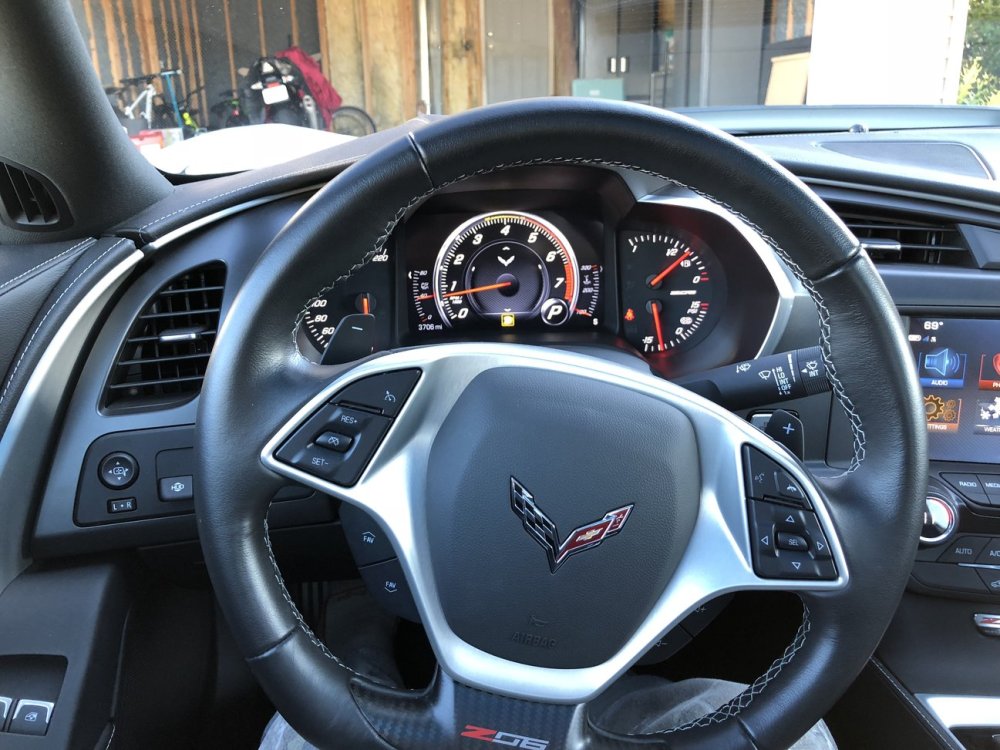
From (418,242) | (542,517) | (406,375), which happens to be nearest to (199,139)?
(418,242)

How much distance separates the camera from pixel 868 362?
2.94ft

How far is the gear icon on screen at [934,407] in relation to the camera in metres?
1.56

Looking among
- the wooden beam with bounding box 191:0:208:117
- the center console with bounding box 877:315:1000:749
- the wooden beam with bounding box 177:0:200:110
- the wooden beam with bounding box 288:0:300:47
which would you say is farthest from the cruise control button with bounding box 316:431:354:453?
the wooden beam with bounding box 288:0:300:47

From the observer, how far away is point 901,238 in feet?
5.41

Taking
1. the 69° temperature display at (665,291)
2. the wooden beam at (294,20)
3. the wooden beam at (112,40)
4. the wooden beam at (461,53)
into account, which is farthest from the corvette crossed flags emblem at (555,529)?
the wooden beam at (461,53)

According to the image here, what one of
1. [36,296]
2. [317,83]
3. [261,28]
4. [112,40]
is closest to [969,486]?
[36,296]

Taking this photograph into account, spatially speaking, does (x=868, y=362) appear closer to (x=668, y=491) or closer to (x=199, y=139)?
(x=668, y=491)

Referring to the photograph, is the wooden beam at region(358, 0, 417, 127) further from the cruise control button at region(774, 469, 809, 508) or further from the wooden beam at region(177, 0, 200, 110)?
the cruise control button at region(774, 469, 809, 508)

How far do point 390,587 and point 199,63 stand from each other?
1873 millimetres

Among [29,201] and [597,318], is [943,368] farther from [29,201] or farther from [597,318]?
[29,201]

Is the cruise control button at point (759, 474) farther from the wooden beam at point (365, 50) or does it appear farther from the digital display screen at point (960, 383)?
the wooden beam at point (365, 50)

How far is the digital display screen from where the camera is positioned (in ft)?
5.08

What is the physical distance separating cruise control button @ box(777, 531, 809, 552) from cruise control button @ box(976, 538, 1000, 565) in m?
0.79

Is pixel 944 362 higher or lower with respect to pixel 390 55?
lower
